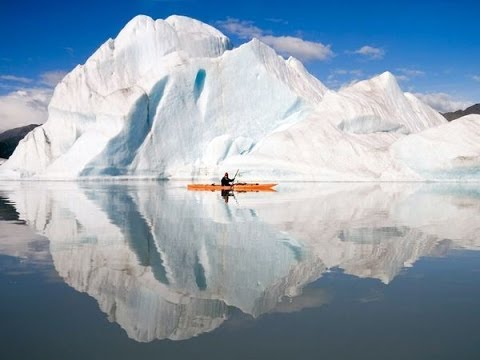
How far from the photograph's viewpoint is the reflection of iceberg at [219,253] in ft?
11.8

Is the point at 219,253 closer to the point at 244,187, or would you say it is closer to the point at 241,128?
the point at 244,187

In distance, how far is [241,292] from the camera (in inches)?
154

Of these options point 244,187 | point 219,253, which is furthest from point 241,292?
point 244,187

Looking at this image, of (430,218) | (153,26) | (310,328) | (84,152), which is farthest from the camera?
(153,26)

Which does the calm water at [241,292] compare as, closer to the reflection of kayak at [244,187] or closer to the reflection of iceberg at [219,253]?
the reflection of iceberg at [219,253]

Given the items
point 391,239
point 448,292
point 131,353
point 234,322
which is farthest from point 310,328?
point 391,239

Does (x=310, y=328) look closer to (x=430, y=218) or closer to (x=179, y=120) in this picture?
(x=430, y=218)

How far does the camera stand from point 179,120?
30141mm

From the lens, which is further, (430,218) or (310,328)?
(430,218)

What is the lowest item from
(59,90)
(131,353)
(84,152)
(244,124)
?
(131,353)

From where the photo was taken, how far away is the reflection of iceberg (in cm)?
360

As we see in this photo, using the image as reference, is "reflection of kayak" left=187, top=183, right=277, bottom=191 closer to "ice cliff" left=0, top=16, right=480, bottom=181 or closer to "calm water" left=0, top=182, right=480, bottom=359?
"ice cliff" left=0, top=16, right=480, bottom=181

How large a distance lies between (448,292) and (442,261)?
1264 millimetres

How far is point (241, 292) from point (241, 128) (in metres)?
27.0
